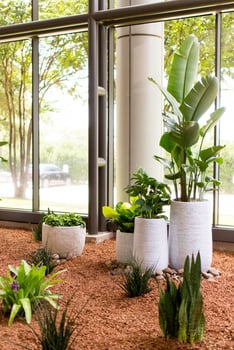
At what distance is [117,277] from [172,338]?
1.36 meters

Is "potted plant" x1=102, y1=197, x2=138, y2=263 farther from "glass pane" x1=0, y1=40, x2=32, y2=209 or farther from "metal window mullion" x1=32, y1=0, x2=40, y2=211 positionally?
"glass pane" x1=0, y1=40, x2=32, y2=209

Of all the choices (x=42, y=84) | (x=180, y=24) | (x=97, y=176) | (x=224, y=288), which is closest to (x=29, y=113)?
(x=42, y=84)

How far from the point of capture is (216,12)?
463cm

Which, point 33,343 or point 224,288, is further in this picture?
point 224,288

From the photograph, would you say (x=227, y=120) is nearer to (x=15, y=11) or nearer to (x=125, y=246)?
(x=125, y=246)

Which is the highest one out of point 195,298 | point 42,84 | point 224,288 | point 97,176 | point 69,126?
point 42,84

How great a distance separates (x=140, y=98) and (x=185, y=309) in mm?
3253

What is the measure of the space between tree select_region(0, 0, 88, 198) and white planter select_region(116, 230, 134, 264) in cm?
241

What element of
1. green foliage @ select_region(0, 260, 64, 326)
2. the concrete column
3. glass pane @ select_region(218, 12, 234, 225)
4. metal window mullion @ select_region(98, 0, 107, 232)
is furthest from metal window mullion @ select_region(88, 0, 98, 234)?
green foliage @ select_region(0, 260, 64, 326)

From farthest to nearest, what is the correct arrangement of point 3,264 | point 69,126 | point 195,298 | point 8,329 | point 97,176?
point 69,126 < point 97,176 < point 3,264 < point 8,329 < point 195,298

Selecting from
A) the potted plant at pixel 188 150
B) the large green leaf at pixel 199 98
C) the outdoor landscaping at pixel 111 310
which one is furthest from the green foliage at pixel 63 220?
the large green leaf at pixel 199 98

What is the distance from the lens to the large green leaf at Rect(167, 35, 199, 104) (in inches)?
150

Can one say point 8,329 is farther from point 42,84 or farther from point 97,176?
point 42,84

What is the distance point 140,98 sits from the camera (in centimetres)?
505
